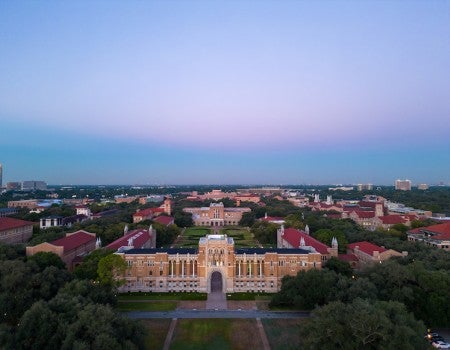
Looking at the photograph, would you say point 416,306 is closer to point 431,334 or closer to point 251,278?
point 431,334

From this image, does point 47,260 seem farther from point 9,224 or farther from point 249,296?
point 9,224

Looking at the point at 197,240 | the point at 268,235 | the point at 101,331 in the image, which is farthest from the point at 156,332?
Result: the point at 197,240

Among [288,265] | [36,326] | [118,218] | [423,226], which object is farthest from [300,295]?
[118,218]

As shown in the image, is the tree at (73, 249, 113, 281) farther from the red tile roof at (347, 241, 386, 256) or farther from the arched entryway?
the red tile roof at (347, 241, 386, 256)

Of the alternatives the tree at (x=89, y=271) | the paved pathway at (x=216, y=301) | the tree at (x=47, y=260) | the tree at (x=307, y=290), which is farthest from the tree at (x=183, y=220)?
the tree at (x=307, y=290)

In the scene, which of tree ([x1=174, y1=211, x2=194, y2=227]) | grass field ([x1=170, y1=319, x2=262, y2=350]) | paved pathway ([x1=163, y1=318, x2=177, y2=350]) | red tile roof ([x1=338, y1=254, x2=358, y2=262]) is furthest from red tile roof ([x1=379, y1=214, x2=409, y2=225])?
paved pathway ([x1=163, y1=318, x2=177, y2=350])

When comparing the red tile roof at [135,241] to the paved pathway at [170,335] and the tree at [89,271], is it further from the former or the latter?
the paved pathway at [170,335]
